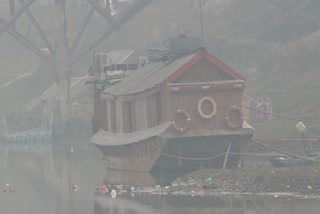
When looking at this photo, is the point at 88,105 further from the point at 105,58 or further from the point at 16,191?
the point at 16,191

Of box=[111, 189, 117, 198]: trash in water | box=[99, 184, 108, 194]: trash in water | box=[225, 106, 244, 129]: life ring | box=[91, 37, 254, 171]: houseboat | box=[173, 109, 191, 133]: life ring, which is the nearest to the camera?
box=[111, 189, 117, 198]: trash in water

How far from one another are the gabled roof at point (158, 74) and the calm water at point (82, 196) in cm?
421

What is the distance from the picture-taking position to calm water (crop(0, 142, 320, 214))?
36.4 metres

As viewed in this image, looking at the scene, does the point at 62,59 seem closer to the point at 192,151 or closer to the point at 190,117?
the point at 192,151

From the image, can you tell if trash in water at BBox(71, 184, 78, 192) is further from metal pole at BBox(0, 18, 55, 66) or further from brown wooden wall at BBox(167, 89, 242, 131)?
metal pole at BBox(0, 18, 55, 66)

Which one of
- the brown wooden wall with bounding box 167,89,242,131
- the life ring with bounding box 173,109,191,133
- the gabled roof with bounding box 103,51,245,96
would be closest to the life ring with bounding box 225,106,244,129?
the brown wooden wall with bounding box 167,89,242,131

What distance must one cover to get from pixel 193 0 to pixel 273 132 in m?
54.7

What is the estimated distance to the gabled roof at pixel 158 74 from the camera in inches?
1891

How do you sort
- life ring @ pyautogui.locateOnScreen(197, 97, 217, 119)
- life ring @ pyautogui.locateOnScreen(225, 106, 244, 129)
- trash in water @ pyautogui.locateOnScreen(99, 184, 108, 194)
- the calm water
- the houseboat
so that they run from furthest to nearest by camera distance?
life ring @ pyautogui.locateOnScreen(225, 106, 244, 129)
life ring @ pyautogui.locateOnScreen(197, 97, 217, 119)
the houseboat
trash in water @ pyautogui.locateOnScreen(99, 184, 108, 194)
the calm water

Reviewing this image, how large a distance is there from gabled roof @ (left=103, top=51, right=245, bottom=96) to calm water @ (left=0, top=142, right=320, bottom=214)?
421 centimetres

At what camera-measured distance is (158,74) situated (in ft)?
168

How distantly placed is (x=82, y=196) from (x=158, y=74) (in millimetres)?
9371

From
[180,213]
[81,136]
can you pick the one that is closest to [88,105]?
[81,136]

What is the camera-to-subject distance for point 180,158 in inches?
1924
